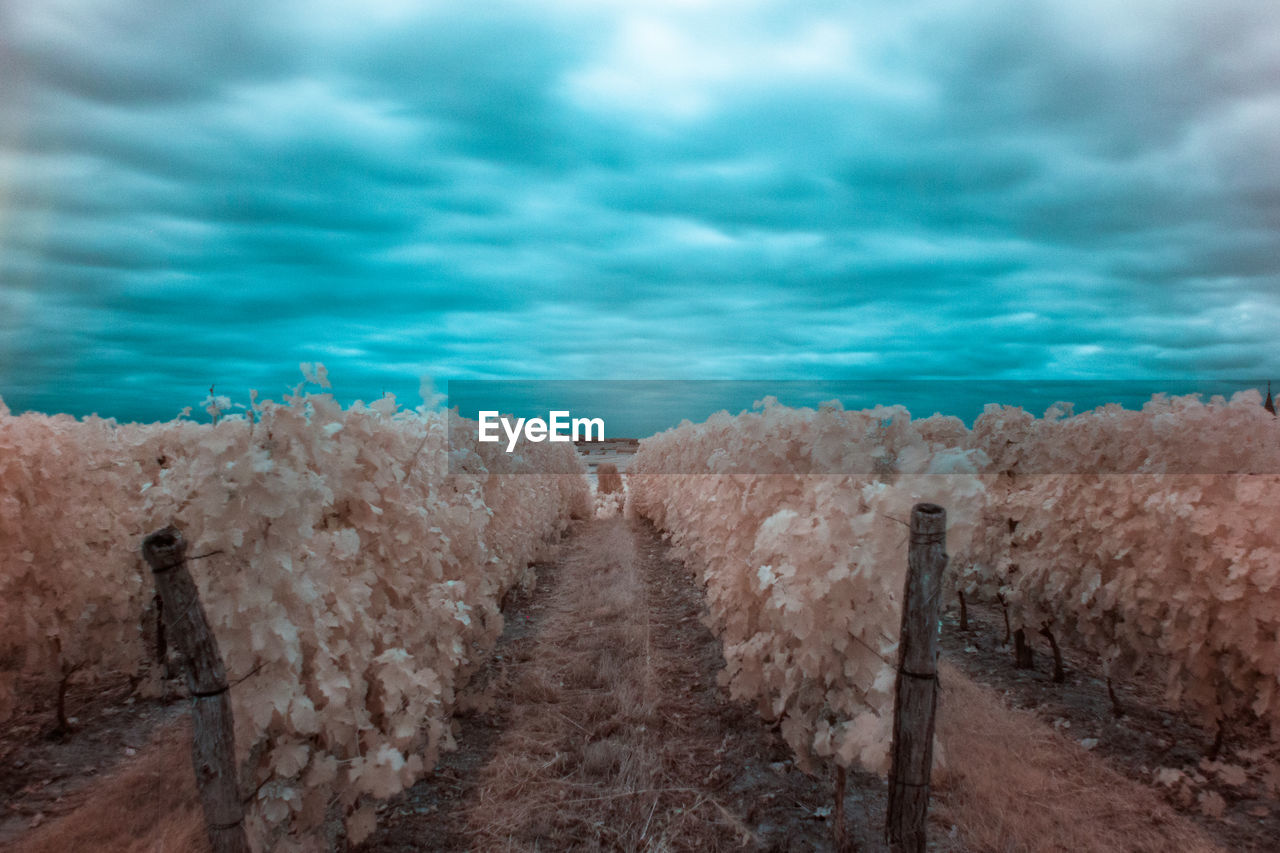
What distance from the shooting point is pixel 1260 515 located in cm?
495

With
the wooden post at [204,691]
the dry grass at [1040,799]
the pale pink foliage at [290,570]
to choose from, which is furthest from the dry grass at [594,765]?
the wooden post at [204,691]

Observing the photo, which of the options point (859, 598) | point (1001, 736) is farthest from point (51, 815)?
point (1001, 736)

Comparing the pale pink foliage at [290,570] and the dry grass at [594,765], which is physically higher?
the pale pink foliage at [290,570]

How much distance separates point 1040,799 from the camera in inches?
191

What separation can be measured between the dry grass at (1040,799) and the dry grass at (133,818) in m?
4.70

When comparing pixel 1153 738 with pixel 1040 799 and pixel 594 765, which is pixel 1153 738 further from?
pixel 594 765

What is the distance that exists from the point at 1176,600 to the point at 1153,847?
6.12 feet

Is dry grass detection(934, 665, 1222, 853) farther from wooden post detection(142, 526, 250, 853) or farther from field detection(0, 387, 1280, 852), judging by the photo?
wooden post detection(142, 526, 250, 853)

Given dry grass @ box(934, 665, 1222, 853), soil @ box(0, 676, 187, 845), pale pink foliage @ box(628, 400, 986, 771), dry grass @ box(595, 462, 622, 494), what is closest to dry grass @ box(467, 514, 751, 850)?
pale pink foliage @ box(628, 400, 986, 771)

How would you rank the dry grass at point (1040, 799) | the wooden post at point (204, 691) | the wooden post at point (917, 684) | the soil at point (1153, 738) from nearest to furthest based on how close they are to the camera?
the wooden post at point (204, 691)
the wooden post at point (917, 684)
the dry grass at point (1040, 799)
the soil at point (1153, 738)

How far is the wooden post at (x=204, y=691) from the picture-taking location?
9.50ft

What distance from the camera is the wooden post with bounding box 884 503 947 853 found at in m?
3.46

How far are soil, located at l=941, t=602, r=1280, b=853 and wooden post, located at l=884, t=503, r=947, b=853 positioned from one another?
2606 millimetres

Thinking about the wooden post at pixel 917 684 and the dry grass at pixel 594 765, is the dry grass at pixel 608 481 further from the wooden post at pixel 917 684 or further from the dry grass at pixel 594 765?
the wooden post at pixel 917 684
